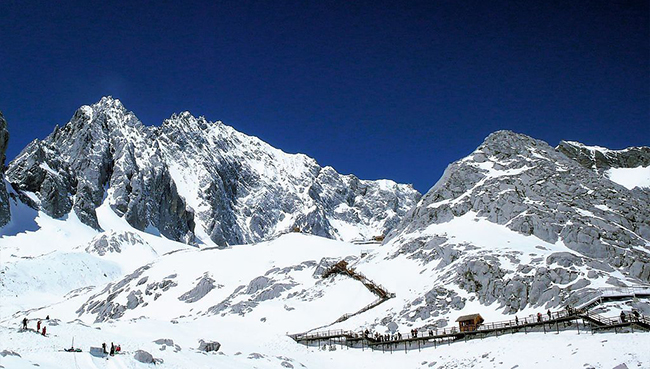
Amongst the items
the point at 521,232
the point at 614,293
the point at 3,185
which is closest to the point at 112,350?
the point at 614,293

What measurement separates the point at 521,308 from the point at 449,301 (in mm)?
9009

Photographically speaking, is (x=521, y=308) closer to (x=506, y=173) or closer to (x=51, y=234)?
(x=506, y=173)

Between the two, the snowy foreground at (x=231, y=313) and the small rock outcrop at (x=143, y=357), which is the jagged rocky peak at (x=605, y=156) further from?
the small rock outcrop at (x=143, y=357)

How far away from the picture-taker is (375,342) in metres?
58.9

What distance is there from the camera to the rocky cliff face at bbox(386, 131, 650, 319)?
2611 inches

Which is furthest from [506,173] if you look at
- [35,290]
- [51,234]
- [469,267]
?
[51,234]

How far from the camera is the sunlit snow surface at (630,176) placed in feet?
494

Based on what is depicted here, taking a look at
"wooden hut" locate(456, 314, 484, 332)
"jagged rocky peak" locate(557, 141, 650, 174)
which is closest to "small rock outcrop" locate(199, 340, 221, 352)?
"wooden hut" locate(456, 314, 484, 332)

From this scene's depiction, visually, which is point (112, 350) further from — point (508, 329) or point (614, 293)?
point (614, 293)

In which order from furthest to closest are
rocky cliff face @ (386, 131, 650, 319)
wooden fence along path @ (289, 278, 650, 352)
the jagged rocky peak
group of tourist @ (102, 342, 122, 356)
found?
1. the jagged rocky peak
2. rocky cliff face @ (386, 131, 650, 319)
3. wooden fence along path @ (289, 278, 650, 352)
4. group of tourist @ (102, 342, 122, 356)

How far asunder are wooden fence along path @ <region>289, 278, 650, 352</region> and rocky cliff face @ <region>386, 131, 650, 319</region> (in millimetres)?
3885

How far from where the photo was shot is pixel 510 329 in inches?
2087

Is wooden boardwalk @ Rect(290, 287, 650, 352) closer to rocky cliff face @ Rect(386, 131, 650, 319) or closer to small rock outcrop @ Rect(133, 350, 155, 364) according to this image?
rocky cliff face @ Rect(386, 131, 650, 319)

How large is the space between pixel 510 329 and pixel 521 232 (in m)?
37.1
